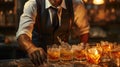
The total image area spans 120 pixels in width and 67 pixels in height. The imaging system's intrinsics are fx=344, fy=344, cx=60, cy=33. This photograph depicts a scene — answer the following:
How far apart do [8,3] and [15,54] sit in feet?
6.78

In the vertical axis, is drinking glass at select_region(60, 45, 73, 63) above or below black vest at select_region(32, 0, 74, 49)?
below

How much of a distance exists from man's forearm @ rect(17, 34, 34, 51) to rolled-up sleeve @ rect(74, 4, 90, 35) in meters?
0.86

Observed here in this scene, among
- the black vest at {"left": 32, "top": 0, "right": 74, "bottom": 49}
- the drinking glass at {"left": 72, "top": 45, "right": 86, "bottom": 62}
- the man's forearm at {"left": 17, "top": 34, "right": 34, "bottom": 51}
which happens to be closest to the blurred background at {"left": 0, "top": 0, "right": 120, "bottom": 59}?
the black vest at {"left": 32, "top": 0, "right": 74, "bottom": 49}

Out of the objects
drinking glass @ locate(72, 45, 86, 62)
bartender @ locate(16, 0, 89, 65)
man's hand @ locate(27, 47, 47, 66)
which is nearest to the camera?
man's hand @ locate(27, 47, 47, 66)

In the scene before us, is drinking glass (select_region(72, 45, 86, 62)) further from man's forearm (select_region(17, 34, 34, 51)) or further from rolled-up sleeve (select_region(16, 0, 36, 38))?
Answer: rolled-up sleeve (select_region(16, 0, 36, 38))

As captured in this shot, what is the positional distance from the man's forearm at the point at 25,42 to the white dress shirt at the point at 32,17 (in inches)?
3.0

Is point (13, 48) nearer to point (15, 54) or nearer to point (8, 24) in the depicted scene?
point (15, 54)

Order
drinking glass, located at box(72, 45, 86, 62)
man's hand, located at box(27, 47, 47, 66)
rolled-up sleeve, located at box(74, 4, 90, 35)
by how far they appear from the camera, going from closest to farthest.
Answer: man's hand, located at box(27, 47, 47, 66), drinking glass, located at box(72, 45, 86, 62), rolled-up sleeve, located at box(74, 4, 90, 35)

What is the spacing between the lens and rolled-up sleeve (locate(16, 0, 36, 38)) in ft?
10.4

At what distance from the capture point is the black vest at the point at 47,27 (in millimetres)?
3557

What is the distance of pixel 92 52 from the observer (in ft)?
9.38

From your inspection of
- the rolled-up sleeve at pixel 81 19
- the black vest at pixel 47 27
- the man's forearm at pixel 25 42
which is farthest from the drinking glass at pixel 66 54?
the rolled-up sleeve at pixel 81 19

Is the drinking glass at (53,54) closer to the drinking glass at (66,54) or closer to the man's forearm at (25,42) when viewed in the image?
the drinking glass at (66,54)

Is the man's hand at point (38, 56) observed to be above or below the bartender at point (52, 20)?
below
